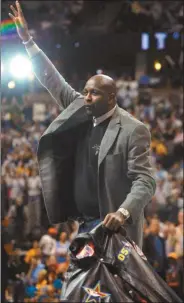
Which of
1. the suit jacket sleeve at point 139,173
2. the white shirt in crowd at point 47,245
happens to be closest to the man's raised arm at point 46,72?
the suit jacket sleeve at point 139,173

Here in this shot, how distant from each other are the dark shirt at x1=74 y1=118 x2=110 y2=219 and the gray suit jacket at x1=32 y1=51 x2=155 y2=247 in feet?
0.16

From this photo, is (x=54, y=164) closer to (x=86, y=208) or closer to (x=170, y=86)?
(x=86, y=208)

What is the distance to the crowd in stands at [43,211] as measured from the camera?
8.74m

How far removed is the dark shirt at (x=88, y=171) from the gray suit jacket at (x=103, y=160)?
0.05 m

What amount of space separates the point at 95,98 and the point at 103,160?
33 centimetres

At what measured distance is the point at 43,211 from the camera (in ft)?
41.4

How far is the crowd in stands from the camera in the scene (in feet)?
28.7

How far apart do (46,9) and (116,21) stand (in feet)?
7.63

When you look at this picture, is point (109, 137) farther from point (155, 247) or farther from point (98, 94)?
point (155, 247)

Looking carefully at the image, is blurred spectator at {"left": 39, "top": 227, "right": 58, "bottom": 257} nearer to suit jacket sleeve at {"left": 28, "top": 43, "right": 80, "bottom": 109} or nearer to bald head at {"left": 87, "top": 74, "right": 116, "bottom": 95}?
suit jacket sleeve at {"left": 28, "top": 43, "right": 80, "bottom": 109}

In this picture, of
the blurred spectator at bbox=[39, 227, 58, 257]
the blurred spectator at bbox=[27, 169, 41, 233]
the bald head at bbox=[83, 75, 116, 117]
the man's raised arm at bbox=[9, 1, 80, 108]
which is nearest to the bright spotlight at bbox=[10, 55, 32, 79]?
the blurred spectator at bbox=[27, 169, 41, 233]

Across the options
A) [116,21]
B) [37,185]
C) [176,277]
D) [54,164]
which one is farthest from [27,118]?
[54,164]

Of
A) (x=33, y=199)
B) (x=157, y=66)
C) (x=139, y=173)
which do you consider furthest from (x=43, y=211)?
(x=157, y=66)

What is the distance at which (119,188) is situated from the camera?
3891mm
